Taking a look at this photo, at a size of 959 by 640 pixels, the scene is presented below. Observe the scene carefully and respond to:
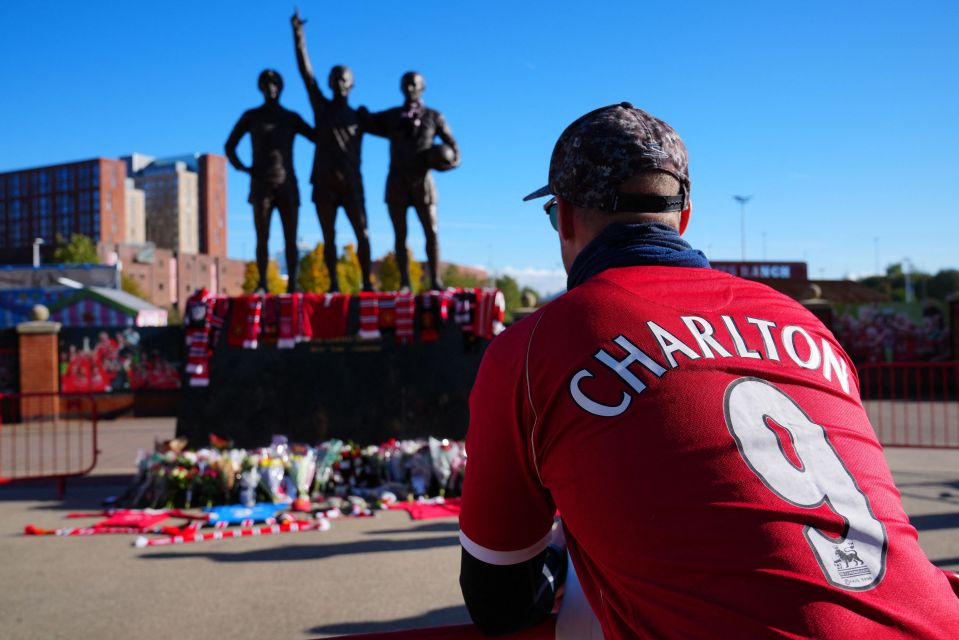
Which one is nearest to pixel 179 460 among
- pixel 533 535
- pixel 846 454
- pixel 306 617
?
pixel 306 617

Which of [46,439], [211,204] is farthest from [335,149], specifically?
[211,204]

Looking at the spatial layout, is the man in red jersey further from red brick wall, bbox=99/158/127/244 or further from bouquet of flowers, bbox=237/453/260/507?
red brick wall, bbox=99/158/127/244

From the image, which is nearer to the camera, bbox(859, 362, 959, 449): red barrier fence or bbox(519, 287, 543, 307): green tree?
bbox(859, 362, 959, 449): red barrier fence

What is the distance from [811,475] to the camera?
1174 mm

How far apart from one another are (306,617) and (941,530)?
4793 millimetres

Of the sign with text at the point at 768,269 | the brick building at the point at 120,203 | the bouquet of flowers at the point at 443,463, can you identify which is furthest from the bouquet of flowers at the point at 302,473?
the brick building at the point at 120,203

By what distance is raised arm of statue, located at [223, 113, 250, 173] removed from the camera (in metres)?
8.58

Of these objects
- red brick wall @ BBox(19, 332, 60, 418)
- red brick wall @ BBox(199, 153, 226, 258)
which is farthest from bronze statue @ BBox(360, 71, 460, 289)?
red brick wall @ BBox(199, 153, 226, 258)

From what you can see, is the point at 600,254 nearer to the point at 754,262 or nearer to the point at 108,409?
the point at 108,409

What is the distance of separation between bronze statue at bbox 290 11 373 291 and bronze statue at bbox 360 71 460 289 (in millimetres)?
275

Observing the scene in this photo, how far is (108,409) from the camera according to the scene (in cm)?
1634

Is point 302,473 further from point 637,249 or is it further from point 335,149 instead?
point 637,249

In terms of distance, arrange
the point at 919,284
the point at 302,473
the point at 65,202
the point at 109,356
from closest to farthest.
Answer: the point at 302,473 → the point at 109,356 → the point at 919,284 → the point at 65,202

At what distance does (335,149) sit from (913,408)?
12.9 metres
